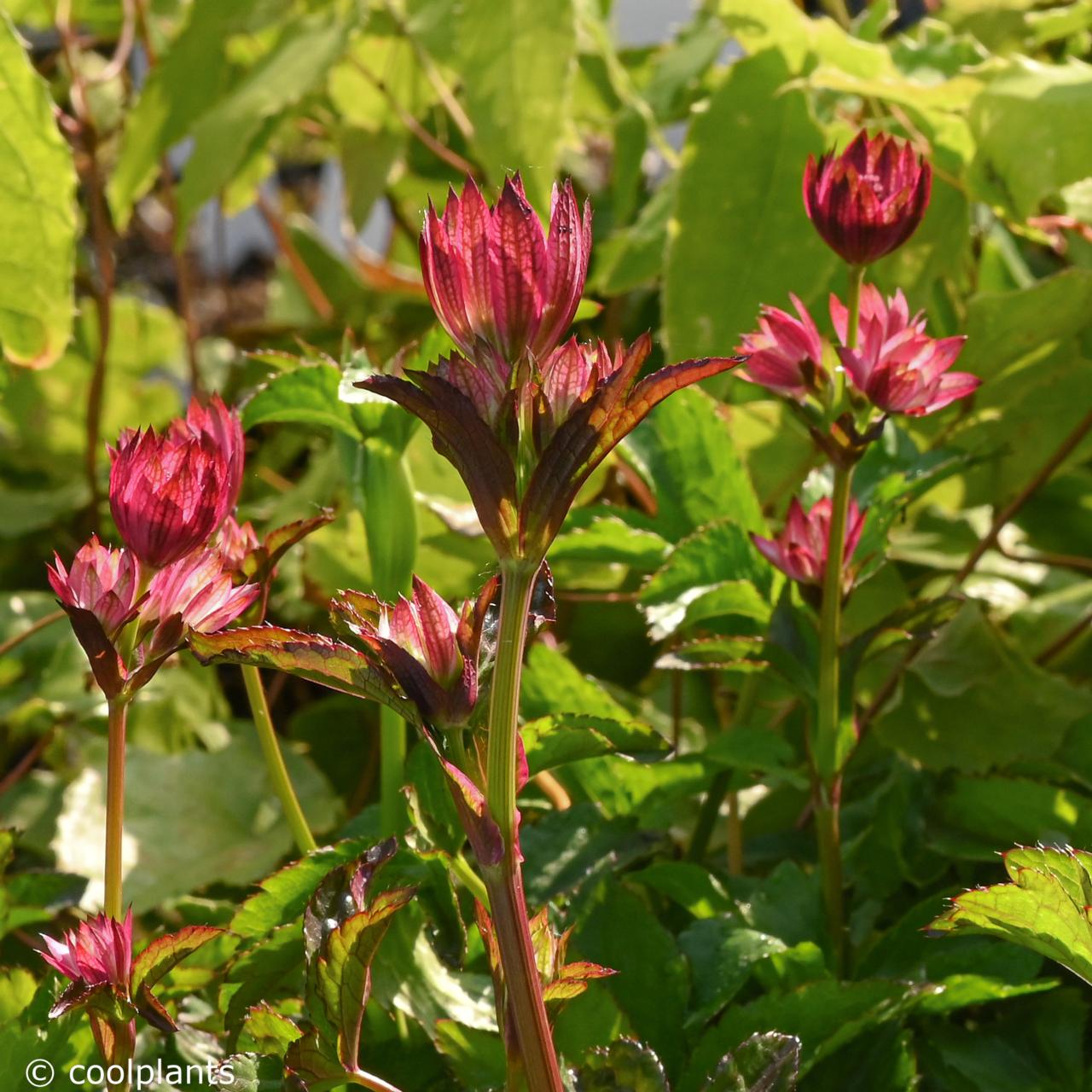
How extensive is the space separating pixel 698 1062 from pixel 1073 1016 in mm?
126

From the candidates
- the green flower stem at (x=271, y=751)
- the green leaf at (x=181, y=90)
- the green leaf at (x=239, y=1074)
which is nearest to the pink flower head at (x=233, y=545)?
the green flower stem at (x=271, y=751)

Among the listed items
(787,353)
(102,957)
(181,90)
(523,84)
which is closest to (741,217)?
(523,84)

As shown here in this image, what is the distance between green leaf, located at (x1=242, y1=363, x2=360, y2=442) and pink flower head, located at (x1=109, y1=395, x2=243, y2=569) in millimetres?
116

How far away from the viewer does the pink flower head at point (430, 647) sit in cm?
28

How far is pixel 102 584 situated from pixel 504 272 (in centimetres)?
14

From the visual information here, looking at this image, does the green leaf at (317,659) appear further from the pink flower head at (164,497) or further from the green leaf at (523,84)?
the green leaf at (523,84)

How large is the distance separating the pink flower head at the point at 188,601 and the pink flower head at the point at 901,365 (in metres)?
0.19

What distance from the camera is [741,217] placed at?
2.06 ft

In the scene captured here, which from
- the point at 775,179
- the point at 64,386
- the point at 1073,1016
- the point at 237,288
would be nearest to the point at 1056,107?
the point at 775,179

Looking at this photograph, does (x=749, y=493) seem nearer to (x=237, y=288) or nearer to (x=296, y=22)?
(x=296, y=22)

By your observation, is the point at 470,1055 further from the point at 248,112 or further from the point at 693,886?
the point at 248,112

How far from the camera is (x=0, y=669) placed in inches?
28.5

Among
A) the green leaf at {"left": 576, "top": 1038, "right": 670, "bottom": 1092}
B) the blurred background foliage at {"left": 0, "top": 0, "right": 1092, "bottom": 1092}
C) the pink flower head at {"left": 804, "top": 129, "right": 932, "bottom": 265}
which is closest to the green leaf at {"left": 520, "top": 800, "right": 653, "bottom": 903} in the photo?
the blurred background foliage at {"left": 0, "top": 0, "right": 1092, "bottom": 1092}

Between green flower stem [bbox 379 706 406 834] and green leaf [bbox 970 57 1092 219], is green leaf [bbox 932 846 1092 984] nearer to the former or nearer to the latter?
green flower stem [bbox 379 706 406 834]
